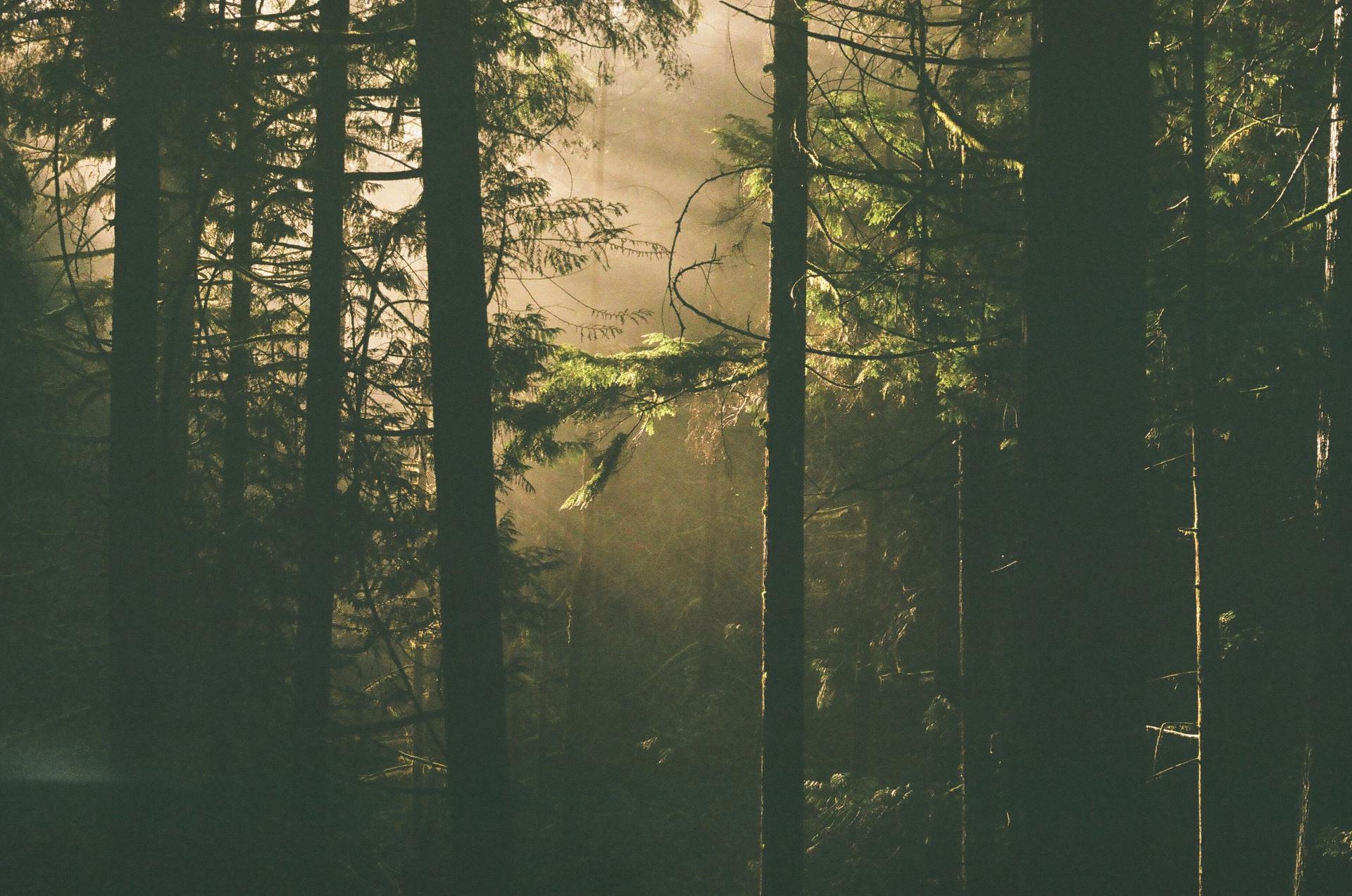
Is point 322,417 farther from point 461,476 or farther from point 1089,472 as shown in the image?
point 1089,472

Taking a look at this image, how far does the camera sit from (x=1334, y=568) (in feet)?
21.3

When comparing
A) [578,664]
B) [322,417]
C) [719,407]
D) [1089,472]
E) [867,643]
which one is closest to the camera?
[1089,472]

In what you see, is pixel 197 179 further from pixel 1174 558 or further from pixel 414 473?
pixel 1174 558

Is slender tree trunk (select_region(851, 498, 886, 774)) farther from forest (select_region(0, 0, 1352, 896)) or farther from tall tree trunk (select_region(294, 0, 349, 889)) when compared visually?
tall tree trunk (select_region(294, 0, 349, 889))

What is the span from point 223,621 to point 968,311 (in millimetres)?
6525

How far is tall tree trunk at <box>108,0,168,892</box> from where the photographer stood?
5.74m

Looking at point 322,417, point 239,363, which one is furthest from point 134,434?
point 239,363

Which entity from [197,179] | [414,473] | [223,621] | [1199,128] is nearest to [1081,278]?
[1199,128]

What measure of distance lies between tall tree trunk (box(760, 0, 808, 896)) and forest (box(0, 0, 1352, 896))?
0.13ft

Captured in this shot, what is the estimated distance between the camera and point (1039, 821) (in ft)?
10.8

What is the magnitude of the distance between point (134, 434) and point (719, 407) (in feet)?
19.1

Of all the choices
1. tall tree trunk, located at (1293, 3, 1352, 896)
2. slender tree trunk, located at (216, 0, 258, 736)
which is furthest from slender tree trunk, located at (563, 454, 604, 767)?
tall tree trunk, located at (1293, 3, 1352, 896)

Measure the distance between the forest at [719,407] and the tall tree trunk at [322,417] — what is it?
50 mm

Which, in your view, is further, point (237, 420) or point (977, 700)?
point (977, 700)
